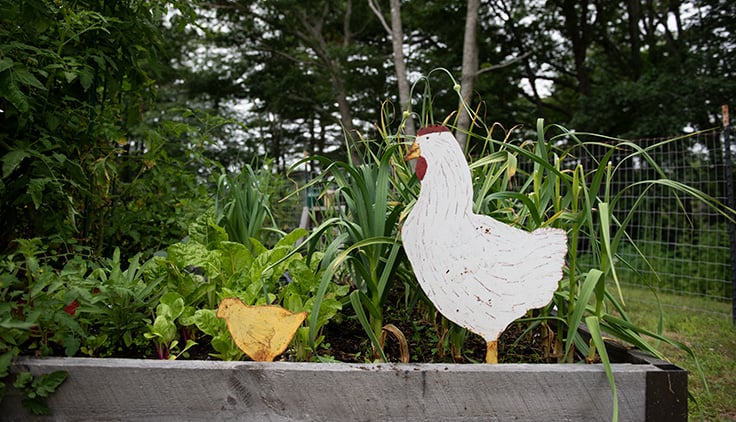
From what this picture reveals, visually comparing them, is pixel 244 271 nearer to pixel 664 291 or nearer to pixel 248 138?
pixel 664 291

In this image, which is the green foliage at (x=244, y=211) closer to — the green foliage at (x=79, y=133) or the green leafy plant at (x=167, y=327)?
the green foliage at (x=79, y=133)

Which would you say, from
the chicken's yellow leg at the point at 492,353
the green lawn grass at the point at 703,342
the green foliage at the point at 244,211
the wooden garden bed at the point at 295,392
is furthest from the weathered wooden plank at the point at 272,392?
the green foliage at the point at 244,211

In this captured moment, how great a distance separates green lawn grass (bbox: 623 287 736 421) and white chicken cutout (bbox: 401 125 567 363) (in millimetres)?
378

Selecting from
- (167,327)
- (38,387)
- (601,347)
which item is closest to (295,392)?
(167,327)

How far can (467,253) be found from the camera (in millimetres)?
1037

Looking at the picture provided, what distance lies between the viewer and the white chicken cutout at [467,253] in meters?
1.01

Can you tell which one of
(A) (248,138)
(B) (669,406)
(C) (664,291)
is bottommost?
(C) (664,291)

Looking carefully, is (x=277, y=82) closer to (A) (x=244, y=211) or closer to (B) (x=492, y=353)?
(A) (x=244, y=211)

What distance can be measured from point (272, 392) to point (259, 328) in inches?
5.7

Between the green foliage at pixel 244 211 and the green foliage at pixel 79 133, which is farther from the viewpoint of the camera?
the green foliage at pixel 244 211

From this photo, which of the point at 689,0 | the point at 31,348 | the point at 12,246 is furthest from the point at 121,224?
the point at 689,0

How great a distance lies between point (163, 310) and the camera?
1123 millimetres

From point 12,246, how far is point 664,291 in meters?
5.92

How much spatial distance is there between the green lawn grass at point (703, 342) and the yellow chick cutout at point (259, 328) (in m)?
0.84
